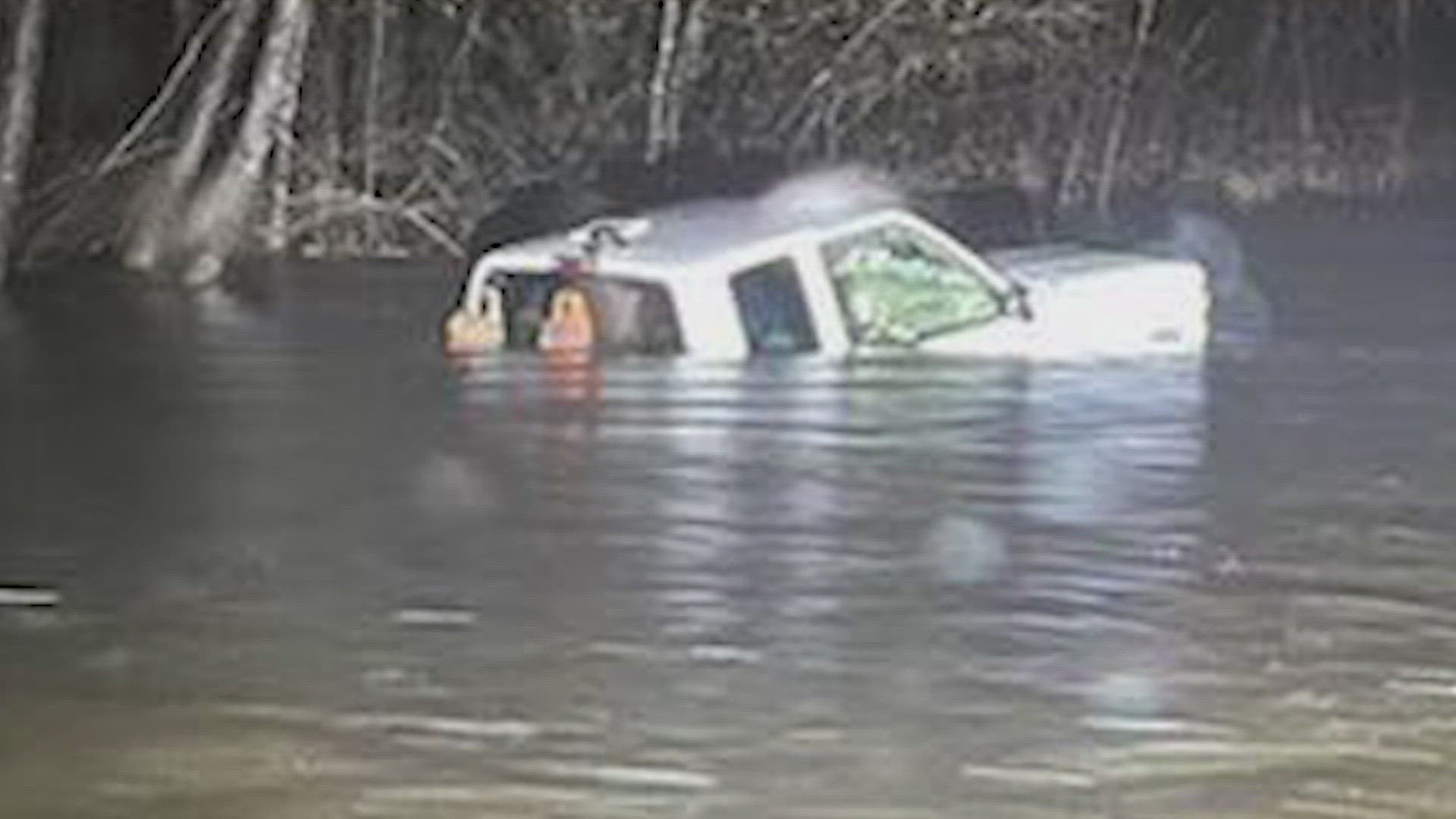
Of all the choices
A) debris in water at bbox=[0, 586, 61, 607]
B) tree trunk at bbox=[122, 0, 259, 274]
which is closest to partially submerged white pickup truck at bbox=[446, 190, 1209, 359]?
debris in water at bbox=[0, 586, 61, 607]

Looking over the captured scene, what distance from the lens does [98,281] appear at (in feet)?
83.4

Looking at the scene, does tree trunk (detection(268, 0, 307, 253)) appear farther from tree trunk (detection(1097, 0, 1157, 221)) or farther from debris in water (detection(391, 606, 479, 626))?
debris in water (detection(391, 606, 479, 626))

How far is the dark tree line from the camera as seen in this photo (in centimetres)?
2741

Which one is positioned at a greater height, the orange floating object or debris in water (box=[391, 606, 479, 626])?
the orange floating object

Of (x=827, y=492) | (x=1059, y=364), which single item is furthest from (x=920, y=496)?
(x=1059, y=364)

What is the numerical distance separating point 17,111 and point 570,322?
794cm

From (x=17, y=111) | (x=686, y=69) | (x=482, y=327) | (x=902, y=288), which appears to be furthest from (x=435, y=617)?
(x=686, y=69)

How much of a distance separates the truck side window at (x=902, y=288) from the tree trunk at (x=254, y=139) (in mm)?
9064

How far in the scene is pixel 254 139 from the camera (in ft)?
89.1

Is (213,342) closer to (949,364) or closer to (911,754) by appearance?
(949,364)

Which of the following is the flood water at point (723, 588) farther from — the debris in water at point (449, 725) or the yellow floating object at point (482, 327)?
the yellow floating object at point (482, 327)

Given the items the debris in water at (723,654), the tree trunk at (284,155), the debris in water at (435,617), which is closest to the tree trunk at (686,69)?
the tree trunk at (284,155)

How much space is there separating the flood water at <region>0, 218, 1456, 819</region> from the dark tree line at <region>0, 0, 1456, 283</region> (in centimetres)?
720

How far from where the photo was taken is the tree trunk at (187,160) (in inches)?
1045
